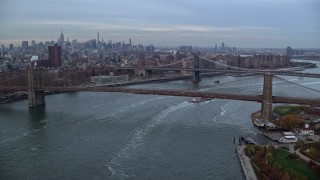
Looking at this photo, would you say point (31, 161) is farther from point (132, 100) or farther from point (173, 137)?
point (132, 100)

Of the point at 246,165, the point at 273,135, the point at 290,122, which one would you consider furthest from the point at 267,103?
the point at 246,165

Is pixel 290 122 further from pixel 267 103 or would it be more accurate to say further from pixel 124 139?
pixel 124 139

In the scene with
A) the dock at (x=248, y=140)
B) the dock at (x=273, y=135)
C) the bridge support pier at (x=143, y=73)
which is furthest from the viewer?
the bridge support pier at (x=143, y=73)

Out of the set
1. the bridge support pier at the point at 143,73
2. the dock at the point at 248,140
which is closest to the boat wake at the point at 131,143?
the dock at the point at 248,140

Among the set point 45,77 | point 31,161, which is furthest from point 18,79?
point 31,161

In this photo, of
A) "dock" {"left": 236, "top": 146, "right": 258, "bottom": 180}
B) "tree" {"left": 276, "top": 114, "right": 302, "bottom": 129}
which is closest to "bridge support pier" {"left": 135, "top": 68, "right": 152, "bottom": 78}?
"tree" {"left": 276, "top": 114, "right": 302, "bottom": 129}

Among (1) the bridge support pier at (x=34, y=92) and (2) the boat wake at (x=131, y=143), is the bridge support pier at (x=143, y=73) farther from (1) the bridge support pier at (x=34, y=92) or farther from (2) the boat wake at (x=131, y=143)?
(2) the boat wake at (x=131, y=143)

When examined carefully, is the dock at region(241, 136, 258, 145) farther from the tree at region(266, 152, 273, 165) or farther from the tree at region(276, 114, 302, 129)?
the tree at region(276, 114, 302, 129)
